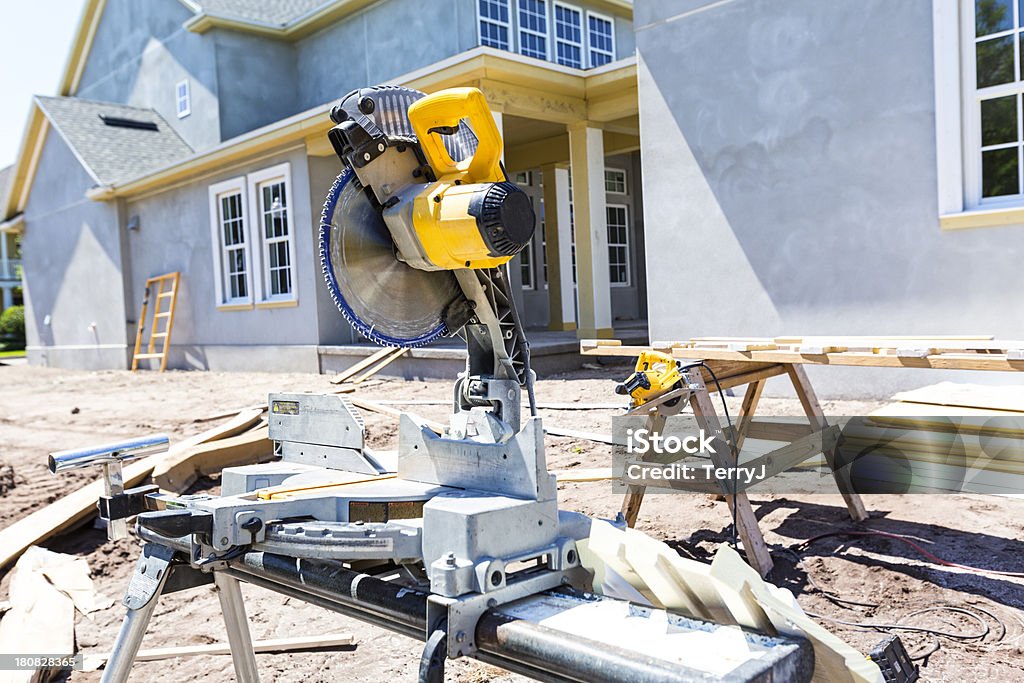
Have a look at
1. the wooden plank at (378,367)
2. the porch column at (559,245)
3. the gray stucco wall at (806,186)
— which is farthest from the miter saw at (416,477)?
the porch column at (559,245)

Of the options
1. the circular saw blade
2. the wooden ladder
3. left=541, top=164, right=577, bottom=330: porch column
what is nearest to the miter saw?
the circular saw blade

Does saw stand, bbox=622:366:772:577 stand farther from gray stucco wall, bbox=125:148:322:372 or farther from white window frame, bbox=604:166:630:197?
white window frame, bbox=604:166:630:197

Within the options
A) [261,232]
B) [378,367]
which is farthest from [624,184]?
[378,367]

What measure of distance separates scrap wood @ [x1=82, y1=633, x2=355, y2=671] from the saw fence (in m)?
1.51

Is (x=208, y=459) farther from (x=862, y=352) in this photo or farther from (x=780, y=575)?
(x=862, y=352)

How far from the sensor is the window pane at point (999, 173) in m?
6.21

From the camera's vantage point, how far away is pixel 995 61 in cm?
619

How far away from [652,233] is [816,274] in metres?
1.72

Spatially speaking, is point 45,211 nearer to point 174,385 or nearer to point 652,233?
point 174,385

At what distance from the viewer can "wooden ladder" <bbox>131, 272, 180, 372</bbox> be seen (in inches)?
629

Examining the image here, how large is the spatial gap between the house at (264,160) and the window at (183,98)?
0.29ft

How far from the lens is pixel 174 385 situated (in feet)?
43.7

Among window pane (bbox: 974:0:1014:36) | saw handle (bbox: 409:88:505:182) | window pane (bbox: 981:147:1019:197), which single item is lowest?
saw handle (bbox: 409:88:505:182)

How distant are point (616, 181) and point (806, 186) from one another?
11214 mm
